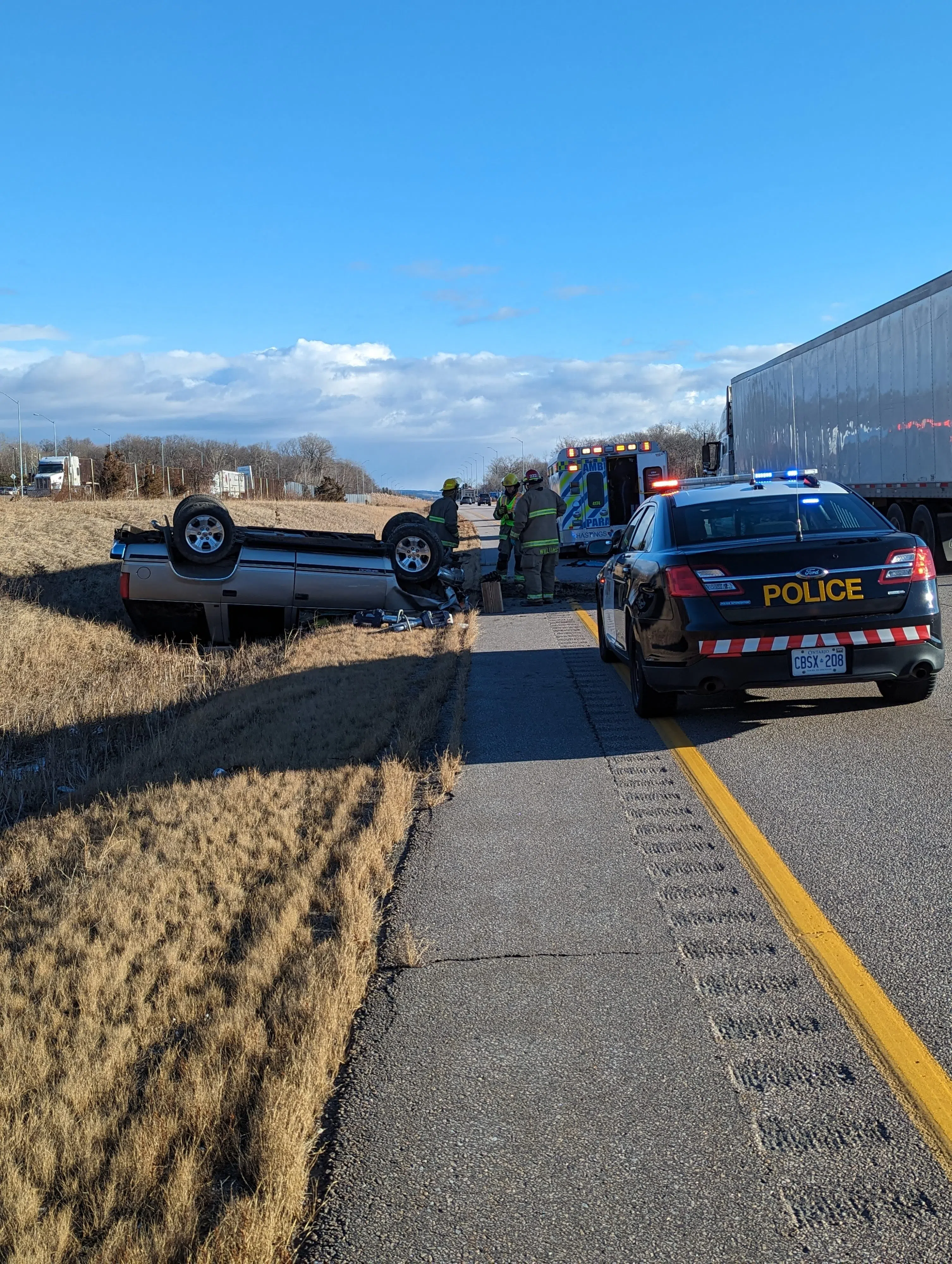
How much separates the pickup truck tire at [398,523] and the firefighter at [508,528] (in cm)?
289

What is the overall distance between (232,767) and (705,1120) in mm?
5131

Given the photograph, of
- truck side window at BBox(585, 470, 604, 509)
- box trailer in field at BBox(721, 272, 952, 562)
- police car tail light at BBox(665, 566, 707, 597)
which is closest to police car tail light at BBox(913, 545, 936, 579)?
police car tail light at BBox(665, 566, 707, 597)

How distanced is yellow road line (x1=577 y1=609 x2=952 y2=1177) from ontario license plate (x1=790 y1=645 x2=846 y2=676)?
135 centimetres

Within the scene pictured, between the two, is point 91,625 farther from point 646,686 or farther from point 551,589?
point 646,686

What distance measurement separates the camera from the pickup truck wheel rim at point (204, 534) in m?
14.8

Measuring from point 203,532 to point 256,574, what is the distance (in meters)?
0.85

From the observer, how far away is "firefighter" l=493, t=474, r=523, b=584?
64.3 ft

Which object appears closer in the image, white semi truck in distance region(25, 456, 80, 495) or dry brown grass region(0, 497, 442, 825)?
dry brown grass region(0, 497, 442, 825)

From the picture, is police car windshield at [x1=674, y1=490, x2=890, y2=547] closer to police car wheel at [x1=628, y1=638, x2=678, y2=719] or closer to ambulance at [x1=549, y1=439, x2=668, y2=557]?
police car wheel at [x1=628, y1=638, x2=678, y2=719]

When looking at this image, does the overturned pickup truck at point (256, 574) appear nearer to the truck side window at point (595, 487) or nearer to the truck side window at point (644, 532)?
the truck side window at point (644, 532)

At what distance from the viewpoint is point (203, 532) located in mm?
14828

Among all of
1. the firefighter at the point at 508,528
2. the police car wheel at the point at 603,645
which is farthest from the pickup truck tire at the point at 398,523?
the police car wheel at the point at 603,645

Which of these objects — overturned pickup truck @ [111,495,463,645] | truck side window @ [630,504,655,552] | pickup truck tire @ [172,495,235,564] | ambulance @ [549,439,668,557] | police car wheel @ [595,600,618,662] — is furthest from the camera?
ambulance @ [549,439,668,557]

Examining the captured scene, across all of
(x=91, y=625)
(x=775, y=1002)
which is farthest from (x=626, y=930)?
(x=91, y=625)
